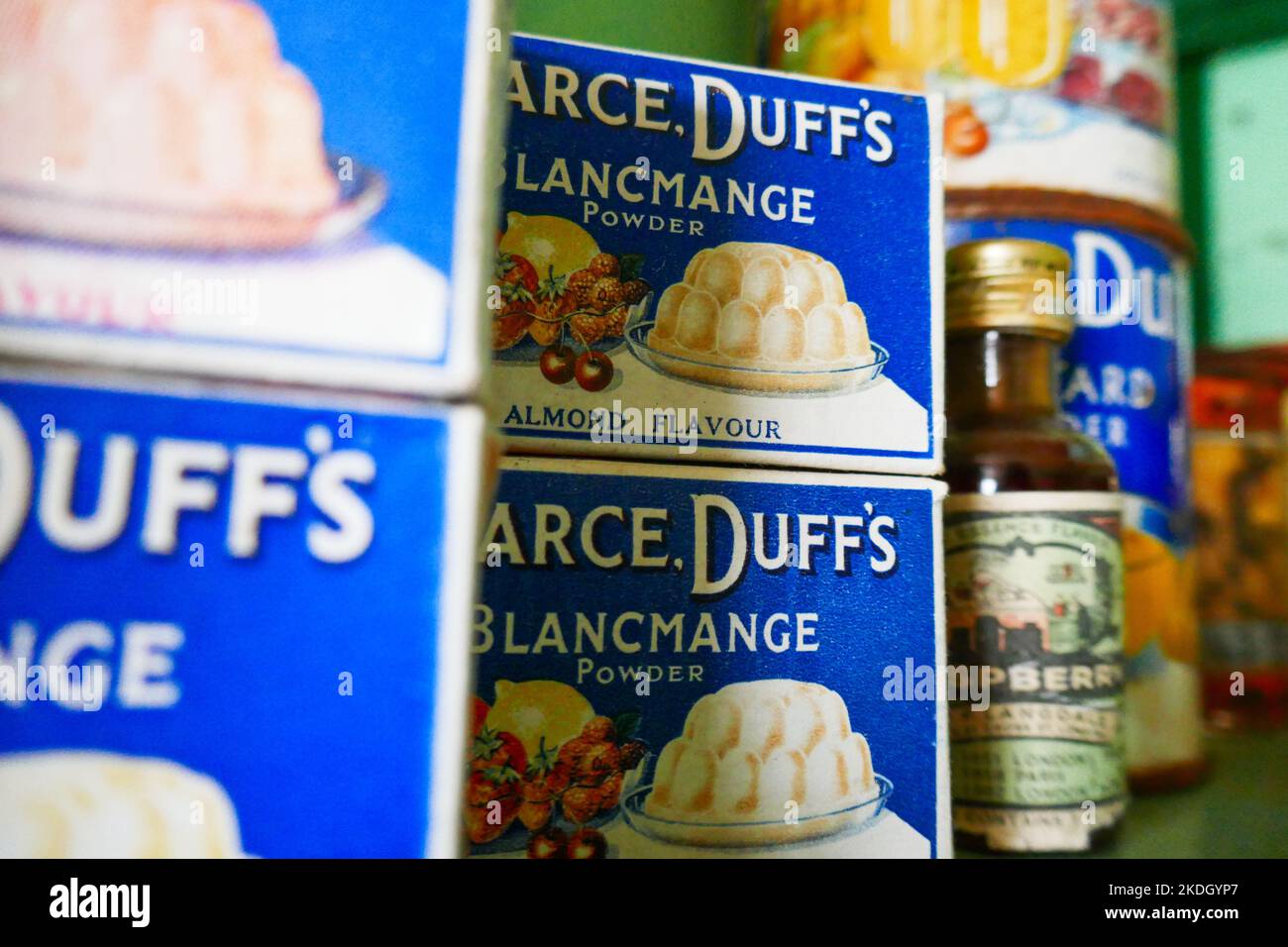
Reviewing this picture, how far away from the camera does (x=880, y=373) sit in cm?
49

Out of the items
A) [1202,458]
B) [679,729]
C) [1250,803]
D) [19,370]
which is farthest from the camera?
[1202,458]

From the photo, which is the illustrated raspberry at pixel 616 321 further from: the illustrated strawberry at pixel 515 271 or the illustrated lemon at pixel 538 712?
the illustrated lemon at pixel 538 712

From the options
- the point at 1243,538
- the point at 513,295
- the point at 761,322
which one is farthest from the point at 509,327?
the point at 1243,538

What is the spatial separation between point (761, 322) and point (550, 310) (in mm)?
105

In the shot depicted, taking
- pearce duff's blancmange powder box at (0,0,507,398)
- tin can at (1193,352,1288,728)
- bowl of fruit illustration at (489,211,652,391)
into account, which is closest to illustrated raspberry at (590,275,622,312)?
bowl of fruit illustration at (489,211,652,391)

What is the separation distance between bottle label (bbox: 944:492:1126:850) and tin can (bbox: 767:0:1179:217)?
0.81 feet

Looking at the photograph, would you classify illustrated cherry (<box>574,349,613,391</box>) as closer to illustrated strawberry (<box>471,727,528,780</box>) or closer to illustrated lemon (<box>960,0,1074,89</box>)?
illustrated strawberry (<box>471,727,528,780</box>)

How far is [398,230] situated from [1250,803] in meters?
0.63

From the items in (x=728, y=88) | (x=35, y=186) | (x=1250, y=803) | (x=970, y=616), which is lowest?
(x=1250, y=803)

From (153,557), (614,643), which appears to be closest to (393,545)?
(153,557)

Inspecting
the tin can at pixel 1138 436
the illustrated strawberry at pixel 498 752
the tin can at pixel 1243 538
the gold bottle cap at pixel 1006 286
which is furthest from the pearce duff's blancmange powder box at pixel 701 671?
the tin can at pixel 1243 538

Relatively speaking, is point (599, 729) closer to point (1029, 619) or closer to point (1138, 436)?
point (1029, 619)

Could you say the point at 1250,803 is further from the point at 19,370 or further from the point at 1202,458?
the point at 19,370

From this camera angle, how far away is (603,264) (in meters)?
0.47
